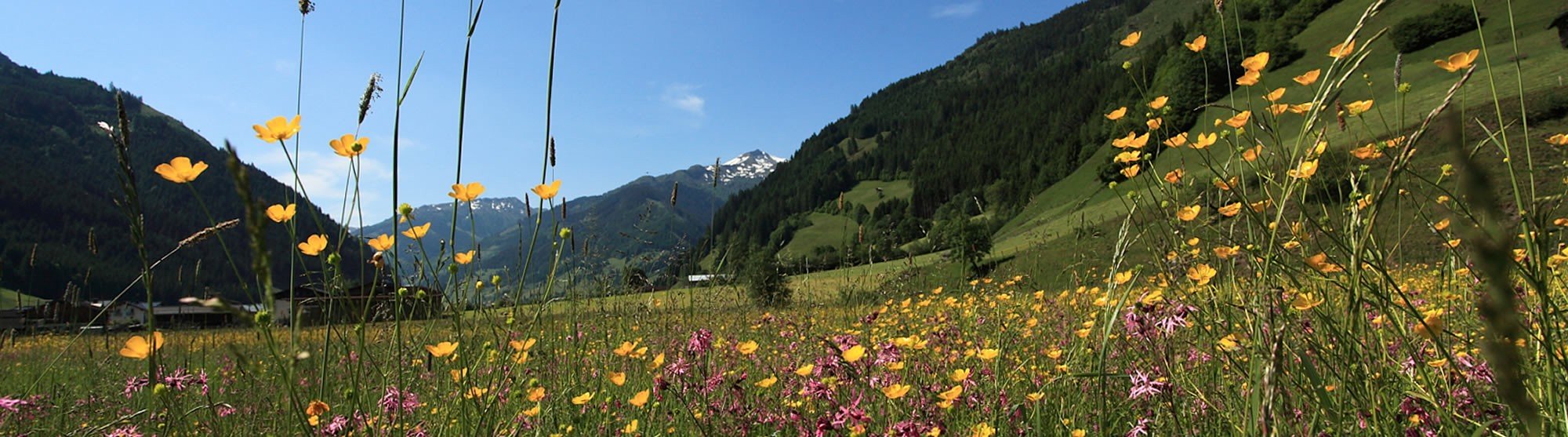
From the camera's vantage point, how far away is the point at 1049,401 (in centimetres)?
256

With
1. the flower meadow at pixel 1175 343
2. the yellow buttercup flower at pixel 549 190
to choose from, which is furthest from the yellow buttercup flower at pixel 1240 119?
the yellow buttercup flower at pixel 549 190

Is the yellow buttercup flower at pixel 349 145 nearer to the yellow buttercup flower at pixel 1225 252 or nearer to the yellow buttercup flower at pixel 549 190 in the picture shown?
the yellow buttercup flower at pixel 549 190

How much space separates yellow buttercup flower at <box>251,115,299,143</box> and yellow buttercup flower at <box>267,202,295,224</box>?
148mm

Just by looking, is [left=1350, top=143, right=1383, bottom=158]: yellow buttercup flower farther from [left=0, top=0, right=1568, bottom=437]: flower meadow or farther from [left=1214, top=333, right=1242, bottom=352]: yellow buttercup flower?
[left=1214, top=333, right=1242, bottom=352]: yellow buttercup flower

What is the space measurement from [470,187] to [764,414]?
→ 1221 millimetres

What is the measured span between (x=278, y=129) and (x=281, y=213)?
0.29 metres

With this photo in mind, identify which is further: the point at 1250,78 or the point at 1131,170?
the point at 1131,170

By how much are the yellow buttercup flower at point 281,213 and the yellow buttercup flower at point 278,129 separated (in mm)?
148

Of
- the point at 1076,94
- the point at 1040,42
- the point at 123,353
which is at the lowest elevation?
the point at 123,353

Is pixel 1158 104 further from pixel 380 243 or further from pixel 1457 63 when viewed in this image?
pixel 380 243

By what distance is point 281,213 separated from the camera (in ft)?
6.01

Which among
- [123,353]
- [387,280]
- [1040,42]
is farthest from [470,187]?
[1040,42]

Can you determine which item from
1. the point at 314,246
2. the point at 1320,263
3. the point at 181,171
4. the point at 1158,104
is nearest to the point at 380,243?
the point at 314,246

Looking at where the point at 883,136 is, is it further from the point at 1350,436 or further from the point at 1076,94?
the point at 1350,436
